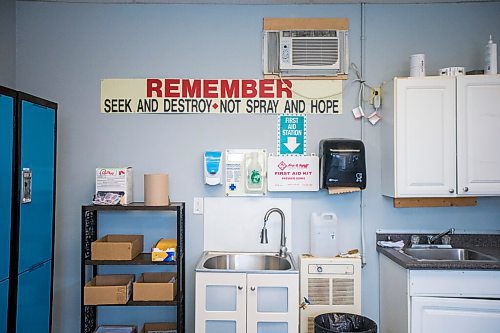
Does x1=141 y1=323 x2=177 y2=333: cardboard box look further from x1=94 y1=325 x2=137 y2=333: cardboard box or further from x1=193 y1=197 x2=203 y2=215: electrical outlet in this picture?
x1=193 y1=197 x2=203 y2=215: electrical outlet

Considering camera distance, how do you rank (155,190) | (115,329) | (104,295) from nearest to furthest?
(104,295)
(155,190)
(115,329)

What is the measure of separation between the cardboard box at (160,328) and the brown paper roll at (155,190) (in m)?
0.90

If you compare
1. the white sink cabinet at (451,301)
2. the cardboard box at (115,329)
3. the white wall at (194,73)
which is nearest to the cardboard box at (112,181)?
the white wall at (194,73)

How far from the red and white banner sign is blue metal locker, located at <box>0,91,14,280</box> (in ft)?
2.99

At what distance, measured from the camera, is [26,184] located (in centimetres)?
252

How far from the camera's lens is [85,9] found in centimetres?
322

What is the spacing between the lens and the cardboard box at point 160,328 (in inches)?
122

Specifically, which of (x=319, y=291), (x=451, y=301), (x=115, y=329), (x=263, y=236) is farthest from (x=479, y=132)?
(x=115, y=329)

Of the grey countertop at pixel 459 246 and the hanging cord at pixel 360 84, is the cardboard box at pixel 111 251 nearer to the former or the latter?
the grey countertop at pixel 459 246

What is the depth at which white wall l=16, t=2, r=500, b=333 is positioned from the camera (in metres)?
3.21

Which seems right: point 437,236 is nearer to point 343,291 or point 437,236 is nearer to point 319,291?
point 343,291

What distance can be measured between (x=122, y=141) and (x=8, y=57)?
0.99 m

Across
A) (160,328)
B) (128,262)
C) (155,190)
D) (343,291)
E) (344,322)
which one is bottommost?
(160,328)

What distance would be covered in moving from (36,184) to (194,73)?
1330 millimetres
